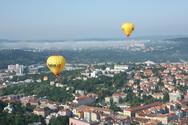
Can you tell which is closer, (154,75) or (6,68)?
(154,75)

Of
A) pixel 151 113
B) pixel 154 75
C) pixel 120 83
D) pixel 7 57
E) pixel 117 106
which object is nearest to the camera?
pixel 151 113

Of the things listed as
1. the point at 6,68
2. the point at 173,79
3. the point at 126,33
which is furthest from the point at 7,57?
the point at 126,33

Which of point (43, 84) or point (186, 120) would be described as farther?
point (43, 84)

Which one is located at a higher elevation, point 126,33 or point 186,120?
point 126,33

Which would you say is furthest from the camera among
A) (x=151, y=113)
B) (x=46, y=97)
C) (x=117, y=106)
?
(x=46, y=97)

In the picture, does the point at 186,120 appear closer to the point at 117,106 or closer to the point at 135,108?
the point at 135,108

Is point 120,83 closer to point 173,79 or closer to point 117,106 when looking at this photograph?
point 173,79

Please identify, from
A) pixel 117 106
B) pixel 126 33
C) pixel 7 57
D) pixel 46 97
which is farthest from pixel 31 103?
pixel 7 57

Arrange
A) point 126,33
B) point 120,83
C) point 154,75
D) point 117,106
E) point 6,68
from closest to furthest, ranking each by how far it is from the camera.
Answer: point 126,33 → point 117,106 → point 120,83 → point 154,75 → point 6,68

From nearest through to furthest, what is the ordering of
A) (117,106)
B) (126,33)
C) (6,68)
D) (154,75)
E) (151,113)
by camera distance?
(126,33) → (151,113) → (117,106) → (154,75) → (6,68)

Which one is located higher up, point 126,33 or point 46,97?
point 126,33
